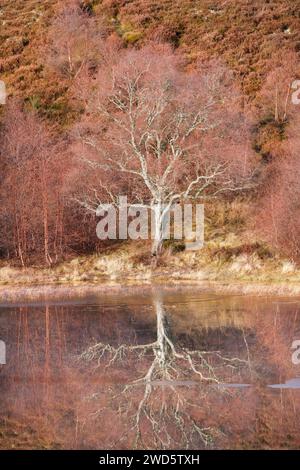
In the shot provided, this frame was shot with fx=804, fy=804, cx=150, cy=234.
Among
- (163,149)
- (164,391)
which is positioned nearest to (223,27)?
(163,149)

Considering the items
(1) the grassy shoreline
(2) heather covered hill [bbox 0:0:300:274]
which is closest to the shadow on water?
(1) the grassy shoreline

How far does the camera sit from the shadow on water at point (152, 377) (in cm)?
1073

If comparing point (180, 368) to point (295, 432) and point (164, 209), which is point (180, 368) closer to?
point (295, 432)

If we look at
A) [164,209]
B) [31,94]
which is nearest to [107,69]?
[31,94]

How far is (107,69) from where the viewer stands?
163 feet

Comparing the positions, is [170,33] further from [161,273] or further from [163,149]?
[161,273]

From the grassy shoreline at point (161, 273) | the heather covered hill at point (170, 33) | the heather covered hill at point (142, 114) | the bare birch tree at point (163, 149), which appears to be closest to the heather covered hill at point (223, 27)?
the heather covered hill at point (170, 33)

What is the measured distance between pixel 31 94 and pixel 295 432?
1785 inches

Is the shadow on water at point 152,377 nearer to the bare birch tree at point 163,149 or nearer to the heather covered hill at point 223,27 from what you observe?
the bare birch tree at point 163,149

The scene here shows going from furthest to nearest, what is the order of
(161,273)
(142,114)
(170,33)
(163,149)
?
(170,33)
(142,114)
(163,149)
(161,273)

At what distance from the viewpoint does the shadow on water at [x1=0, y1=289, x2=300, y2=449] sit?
10.7 metres

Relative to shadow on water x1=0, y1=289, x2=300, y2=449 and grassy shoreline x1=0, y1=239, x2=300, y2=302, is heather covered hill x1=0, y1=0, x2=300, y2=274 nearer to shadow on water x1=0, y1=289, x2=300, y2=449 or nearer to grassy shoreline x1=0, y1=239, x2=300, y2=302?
grassy shoreline x1=0, y1=239, x2=300, y2=302

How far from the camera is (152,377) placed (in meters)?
14.0

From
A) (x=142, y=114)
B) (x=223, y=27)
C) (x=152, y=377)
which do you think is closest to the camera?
(x=152, y=377)
